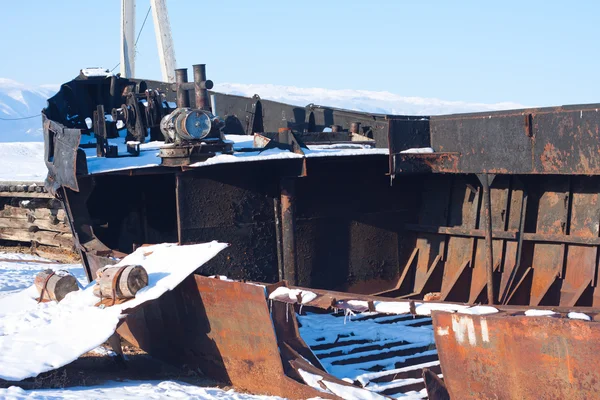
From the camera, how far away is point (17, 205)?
16016 mm

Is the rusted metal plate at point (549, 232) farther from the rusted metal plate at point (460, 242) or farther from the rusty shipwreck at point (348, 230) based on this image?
the rusted metal plate at point (460, 242)

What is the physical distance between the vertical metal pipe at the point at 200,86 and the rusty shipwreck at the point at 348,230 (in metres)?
0.02

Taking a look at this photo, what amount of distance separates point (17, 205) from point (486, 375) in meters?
13.1

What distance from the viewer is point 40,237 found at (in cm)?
1574

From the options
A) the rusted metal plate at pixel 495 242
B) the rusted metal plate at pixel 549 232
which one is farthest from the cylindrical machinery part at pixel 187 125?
the rusted metal plate at pixel 549 232

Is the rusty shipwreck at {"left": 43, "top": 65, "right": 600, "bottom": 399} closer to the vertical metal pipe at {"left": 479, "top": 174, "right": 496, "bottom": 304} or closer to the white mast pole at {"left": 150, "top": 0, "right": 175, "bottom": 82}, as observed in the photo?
the vertical metal pipe at {"left": 479, "top": 174, "right": 496, "bottom": 304}

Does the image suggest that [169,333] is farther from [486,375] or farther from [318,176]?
[486,375]

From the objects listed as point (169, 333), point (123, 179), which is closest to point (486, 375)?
point (169, 333)

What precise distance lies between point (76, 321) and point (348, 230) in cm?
285

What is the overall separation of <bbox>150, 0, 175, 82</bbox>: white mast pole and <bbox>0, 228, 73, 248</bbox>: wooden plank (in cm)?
667

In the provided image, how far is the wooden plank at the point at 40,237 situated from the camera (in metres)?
15.4

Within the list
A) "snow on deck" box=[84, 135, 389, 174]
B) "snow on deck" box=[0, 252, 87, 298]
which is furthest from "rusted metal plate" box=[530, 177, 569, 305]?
"snow on deck" box=[0, 252, 87, 298]

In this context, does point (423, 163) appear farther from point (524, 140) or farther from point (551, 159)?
point (551, 159)

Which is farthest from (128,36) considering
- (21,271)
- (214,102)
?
(214,102)
